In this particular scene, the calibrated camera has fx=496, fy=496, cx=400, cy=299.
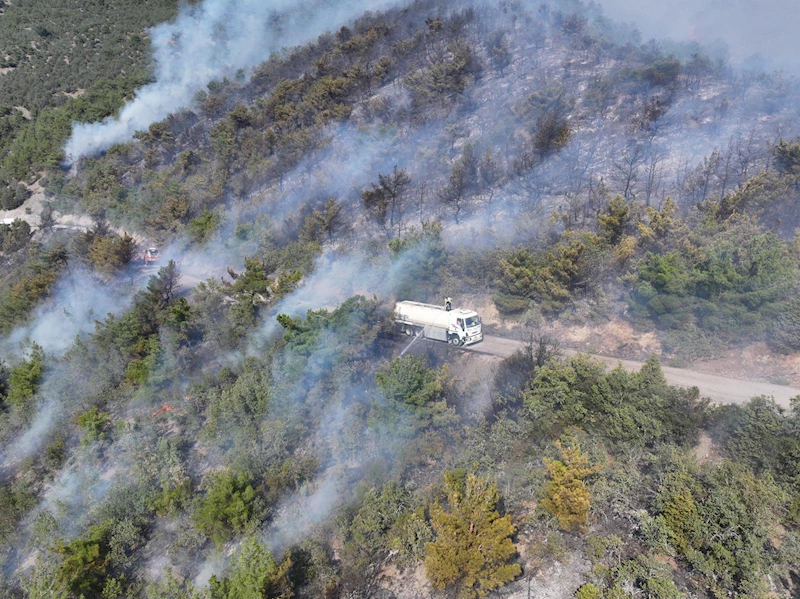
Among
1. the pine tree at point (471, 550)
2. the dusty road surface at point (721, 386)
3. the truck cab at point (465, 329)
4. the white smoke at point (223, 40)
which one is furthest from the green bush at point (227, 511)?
the white smoke at point (223, 40)

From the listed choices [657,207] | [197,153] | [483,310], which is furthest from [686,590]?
[197,153]

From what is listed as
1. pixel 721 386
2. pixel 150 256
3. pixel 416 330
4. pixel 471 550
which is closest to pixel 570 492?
pixel 471 550

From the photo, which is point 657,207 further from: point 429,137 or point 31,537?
point 31,537

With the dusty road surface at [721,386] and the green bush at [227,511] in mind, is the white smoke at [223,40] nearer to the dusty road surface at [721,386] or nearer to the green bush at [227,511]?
the green bush at [227,511]

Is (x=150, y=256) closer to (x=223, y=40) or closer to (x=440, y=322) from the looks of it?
(x=440, y=322)

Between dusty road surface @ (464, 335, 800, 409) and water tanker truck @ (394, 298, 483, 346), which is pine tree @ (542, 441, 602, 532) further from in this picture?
water tanker truck @ (394, 298, 483, 346)
